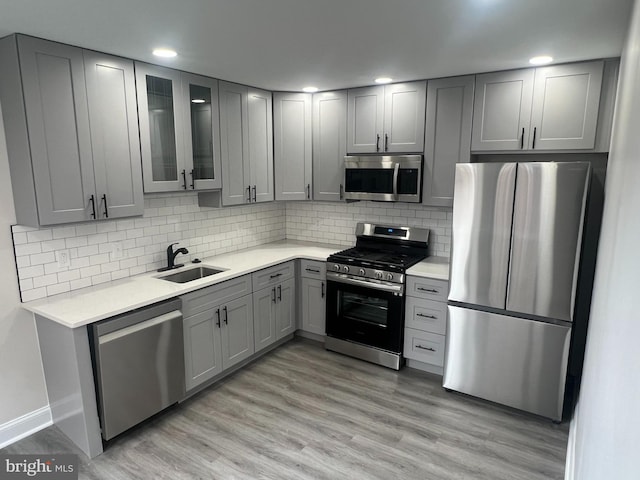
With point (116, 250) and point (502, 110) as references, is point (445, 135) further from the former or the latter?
point (116, 250)

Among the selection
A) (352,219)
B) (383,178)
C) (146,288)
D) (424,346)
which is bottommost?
(424,346)

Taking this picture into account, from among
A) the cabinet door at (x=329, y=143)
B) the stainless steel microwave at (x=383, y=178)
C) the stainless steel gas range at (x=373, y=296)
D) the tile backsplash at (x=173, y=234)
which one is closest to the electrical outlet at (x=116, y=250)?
the tile backsplash at (x=173, y=234)

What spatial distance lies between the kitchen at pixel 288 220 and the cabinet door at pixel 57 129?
1.36 ft

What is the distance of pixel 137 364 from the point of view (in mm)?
2684

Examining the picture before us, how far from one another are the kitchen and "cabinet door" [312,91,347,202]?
371 mm

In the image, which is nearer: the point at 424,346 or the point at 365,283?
the point at 424,346

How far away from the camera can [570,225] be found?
2664 millimetres

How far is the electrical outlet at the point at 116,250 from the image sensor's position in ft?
10.4

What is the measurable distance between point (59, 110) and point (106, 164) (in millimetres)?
419

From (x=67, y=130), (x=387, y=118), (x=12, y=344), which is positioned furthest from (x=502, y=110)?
(x=12, y=344)

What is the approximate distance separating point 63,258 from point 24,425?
Result: 1.17 metres

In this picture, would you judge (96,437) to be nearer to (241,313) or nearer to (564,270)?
(241,313)

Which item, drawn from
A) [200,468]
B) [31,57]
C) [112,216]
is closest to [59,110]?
[31,57]

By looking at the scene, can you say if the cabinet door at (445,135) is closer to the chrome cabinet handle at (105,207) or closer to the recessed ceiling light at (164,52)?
the recessed ceiling light at (164,52)
